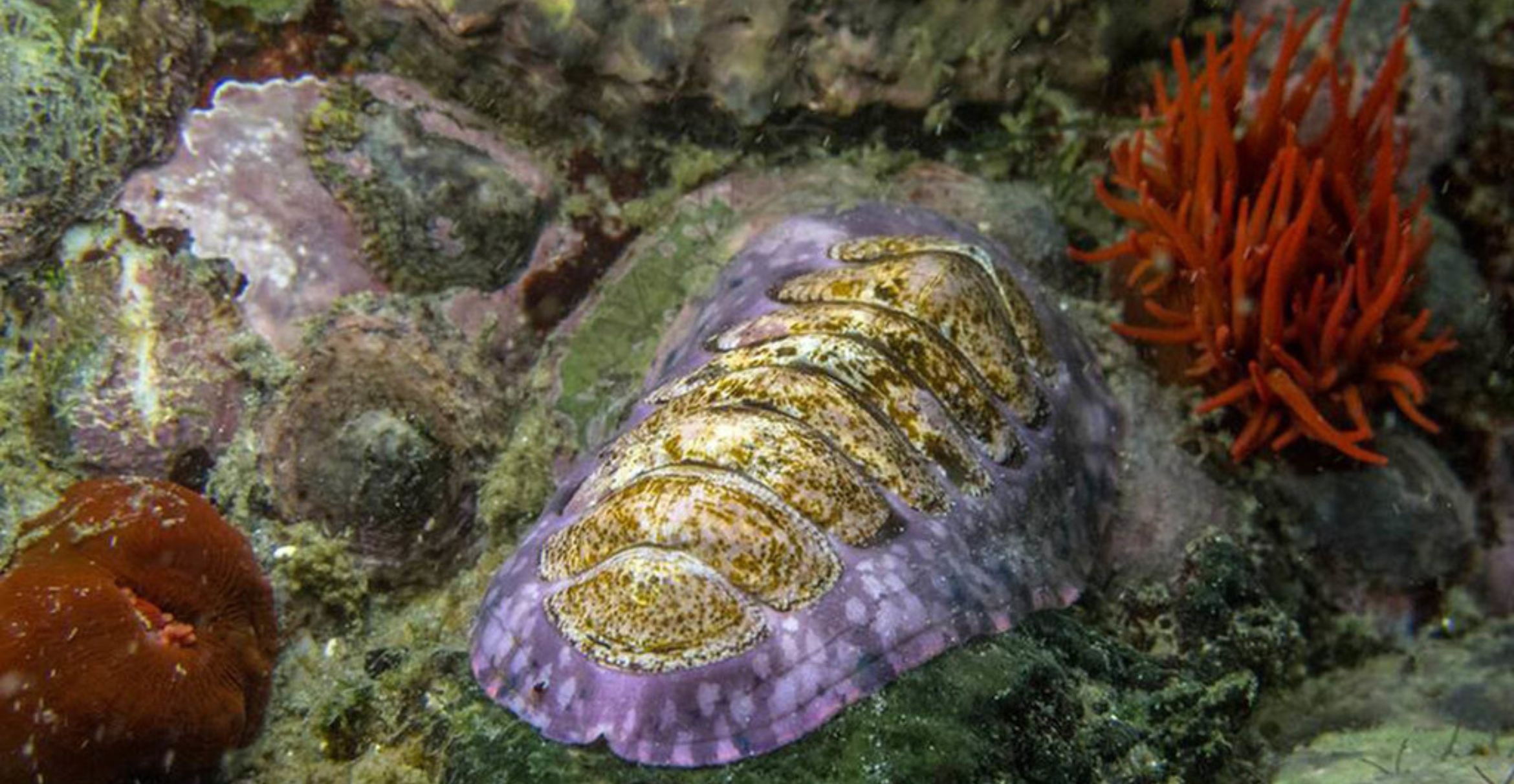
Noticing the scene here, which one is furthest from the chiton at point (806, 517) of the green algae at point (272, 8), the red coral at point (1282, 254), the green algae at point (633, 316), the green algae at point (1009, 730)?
the green algae at point (272, 8)

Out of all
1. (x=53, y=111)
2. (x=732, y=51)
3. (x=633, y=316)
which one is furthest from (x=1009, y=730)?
(x=53, y=111)

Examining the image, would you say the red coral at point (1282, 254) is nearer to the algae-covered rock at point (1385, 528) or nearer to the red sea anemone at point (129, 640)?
the algae-covered rock at point (1385, 528)

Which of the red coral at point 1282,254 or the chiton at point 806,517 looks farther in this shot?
the red coral at point 1282,254

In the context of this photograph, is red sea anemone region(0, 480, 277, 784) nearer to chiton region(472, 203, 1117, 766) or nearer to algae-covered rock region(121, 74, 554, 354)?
chiton region(472, 203, 1117, 766)

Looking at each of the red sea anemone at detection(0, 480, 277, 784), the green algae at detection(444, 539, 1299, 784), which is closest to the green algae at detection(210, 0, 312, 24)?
the red sea anemone at detection(0, 480, 277, 784)

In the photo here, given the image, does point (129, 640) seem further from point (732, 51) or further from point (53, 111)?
point (732, 51)

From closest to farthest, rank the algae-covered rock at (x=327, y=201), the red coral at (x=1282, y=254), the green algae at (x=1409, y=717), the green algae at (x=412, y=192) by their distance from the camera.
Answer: the green algae at (x=1409, y=717)
the red coral at (x=1282, y=254)
the algae-covered rock at (x=327, y=201)
the green algae at (x=412, y=192)
